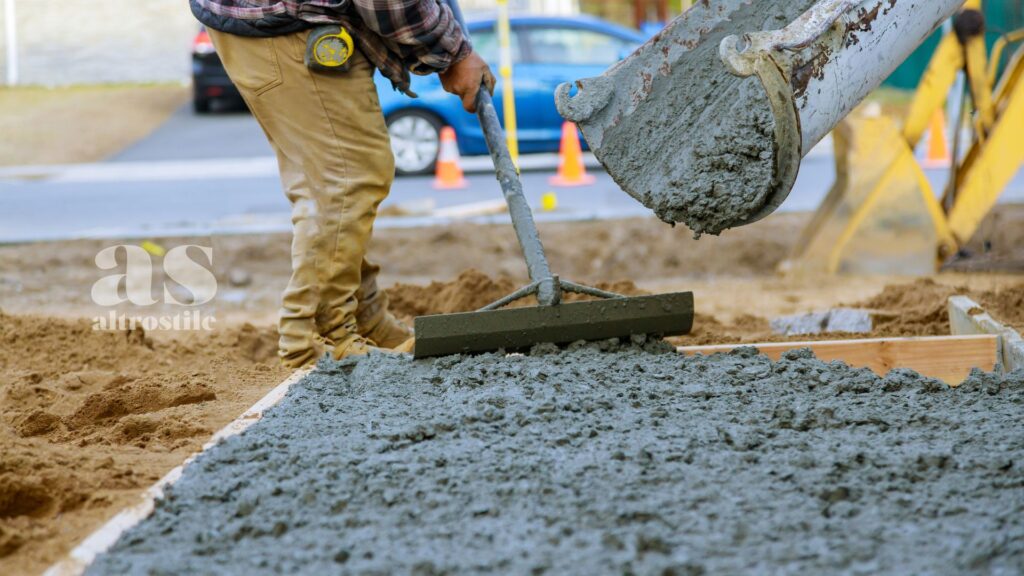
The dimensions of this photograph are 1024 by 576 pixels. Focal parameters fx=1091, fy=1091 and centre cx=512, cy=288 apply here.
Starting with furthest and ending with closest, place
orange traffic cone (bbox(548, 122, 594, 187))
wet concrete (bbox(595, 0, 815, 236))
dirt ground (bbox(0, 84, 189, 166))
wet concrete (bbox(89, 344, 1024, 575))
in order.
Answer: dirt ground (bbox(0, 84, 189, 166)) < orange traffic cone (bbox(548, 122, 594, 187)) < wet concrete (bbox(595, 0, 815, 236)) < wet concrete (bbox(89, 344, 1024, 575))

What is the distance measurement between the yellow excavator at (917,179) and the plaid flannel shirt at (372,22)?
135 inches

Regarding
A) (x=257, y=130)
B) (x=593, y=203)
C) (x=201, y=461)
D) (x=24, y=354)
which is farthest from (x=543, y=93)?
(x=201, y=461)

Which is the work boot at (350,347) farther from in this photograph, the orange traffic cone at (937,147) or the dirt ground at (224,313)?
the orange traffic cone at (937,147)

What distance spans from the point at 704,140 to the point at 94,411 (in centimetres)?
212

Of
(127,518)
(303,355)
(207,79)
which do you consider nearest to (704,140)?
(303,355)

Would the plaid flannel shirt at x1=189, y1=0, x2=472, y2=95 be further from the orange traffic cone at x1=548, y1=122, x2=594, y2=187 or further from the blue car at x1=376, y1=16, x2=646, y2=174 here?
the blue car at x1=376, y1=16, x2=646, y2=174

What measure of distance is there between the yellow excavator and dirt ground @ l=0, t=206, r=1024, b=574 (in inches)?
6.9

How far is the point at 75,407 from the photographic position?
357cm

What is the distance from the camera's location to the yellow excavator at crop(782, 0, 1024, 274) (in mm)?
6312

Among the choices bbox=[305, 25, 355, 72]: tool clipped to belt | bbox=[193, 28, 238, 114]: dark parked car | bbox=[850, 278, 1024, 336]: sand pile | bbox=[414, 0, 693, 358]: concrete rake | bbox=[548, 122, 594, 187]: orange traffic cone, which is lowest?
bbox=[850, 278, 1024, 336]: sand pile

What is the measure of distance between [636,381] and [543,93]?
888 centimetres

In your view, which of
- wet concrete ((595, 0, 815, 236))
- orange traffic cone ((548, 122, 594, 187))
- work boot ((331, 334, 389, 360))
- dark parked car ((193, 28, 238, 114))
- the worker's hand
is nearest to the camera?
wet concrete ((595, 0, 815, 236))

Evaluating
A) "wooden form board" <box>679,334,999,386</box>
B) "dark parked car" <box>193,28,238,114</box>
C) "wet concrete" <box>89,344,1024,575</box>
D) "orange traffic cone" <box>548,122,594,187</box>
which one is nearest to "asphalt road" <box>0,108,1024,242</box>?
"orange traffic cone" <box>548,122,594,187</box>

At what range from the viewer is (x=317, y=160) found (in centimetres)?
382
